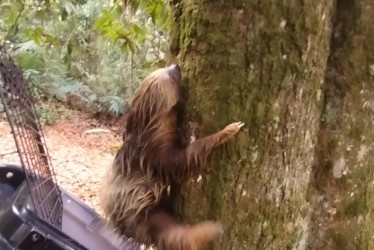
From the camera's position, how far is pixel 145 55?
620 cm

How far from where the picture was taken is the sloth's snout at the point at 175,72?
1547 millimetres

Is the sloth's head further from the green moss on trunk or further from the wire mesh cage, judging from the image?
the wire mesh cage

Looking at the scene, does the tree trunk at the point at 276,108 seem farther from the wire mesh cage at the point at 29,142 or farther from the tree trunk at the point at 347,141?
the wire mesh cage at the point at 29,142

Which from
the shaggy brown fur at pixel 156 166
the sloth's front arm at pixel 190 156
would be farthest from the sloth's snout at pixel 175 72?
the sloth's front arm at pixel 190 156

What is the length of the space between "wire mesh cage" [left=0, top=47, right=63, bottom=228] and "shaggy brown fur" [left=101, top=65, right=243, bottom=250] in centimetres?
25

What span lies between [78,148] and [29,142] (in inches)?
186

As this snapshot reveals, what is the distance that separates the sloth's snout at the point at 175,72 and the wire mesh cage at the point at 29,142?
464 millimetres

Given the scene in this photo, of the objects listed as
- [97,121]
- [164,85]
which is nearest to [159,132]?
[164,85]

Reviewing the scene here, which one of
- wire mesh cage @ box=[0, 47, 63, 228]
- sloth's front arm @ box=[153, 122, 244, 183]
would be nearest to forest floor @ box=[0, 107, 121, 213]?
wire mesh cage @ box=[0, 47, 63, 228]

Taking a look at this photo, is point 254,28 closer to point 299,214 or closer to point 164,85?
point 164,85

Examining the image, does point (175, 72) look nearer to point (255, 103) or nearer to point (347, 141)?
point (255, 103)

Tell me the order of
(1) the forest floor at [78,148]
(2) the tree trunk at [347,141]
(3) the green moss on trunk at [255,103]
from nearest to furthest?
(3) the green moss on trunk at [255,103], (2) the tree trunk at [347,141], (1) the forest floor at [78,148]

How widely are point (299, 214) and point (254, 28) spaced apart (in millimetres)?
498

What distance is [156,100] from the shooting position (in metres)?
1.62
